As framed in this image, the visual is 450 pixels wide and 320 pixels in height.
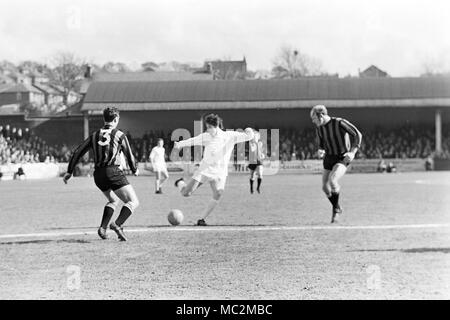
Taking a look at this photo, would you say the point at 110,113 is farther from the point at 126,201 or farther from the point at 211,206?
the point at 211,206

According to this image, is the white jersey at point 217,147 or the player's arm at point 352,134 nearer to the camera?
the white jersey at point 217,147

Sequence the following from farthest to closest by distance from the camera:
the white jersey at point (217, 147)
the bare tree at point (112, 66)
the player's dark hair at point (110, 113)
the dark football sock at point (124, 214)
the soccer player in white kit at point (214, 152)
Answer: the white jersey at point (217, 147) < the soccer player in white kit at point (214, 152) < the bare tree at point (112, 66) < the dark football sock at point (124, 214) < the player's dark hair at point (110, 113)

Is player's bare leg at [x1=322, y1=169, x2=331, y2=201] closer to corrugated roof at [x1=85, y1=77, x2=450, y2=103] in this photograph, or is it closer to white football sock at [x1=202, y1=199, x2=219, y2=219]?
white football sock at [x1=202, y1=199, x2=219, y2=219]

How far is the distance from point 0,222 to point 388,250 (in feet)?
25.7

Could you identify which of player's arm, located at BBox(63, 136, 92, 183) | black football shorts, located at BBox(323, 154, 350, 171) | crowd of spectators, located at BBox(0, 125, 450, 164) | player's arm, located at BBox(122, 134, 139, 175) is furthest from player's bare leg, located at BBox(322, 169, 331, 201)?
crowd of spectators, located at BBox(0, 125, 450, 164)

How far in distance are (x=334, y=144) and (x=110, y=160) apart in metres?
4.62

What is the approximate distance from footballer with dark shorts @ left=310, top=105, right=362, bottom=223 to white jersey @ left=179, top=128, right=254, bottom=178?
45.1 inches

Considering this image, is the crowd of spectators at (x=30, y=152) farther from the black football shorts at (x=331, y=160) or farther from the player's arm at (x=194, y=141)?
the player's arm at (x=194, y=141)

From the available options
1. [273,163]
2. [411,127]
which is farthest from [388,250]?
[411,127]

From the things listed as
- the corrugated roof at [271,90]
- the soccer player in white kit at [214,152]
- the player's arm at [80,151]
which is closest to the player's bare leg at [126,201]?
the soccer player in white kit at [214,152]

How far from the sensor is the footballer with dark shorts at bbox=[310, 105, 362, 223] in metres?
11.0

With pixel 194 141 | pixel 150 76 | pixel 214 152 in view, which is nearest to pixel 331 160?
pixel 214 152

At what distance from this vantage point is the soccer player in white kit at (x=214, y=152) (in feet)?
32.8
